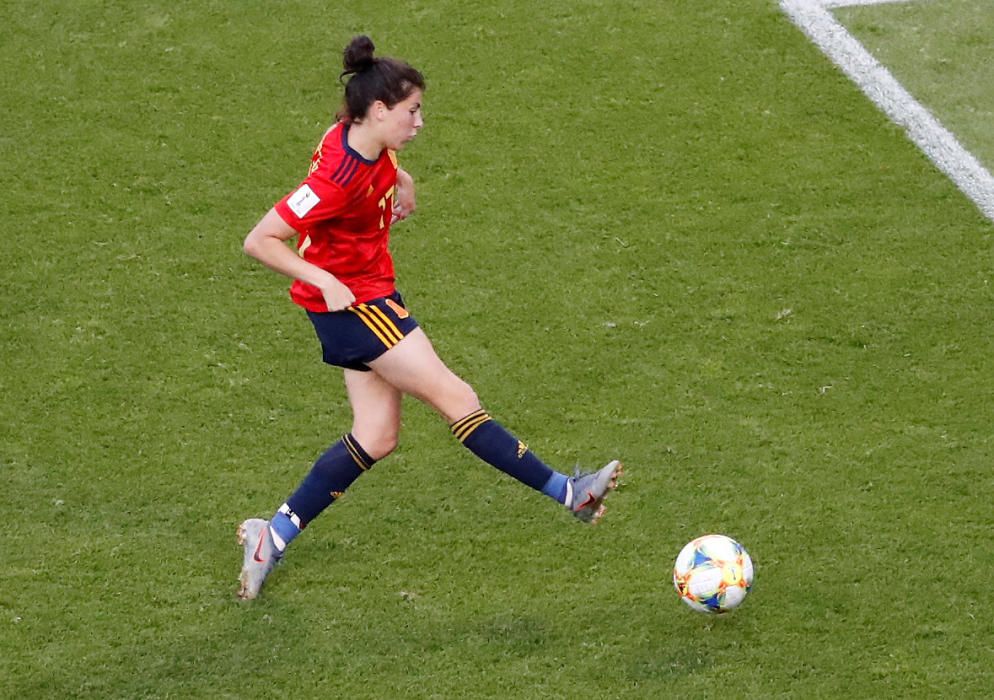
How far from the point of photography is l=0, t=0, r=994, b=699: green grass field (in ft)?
18.4

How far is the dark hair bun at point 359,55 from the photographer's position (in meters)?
5.27

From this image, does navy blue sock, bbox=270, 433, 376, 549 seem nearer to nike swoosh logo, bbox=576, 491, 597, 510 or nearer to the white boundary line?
nike swoosh logo, bbox=576, 491, 597, 510

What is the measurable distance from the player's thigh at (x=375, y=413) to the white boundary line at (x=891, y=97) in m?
3.91

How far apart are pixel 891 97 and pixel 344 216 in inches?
188

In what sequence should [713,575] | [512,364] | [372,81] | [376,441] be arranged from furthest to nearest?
→ [512,364]
[376,441]
[713,575]
[372,81]

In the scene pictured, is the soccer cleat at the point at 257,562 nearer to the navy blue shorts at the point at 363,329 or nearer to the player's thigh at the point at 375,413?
the player's thigh at the point at 375,413

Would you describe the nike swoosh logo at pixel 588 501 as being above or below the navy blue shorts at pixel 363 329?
below

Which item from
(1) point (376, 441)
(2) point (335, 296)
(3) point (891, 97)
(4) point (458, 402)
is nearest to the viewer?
(2) point (335, 296)

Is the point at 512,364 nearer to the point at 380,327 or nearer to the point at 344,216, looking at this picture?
the point at 380,327

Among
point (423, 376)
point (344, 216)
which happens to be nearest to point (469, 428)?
point (423, 376)

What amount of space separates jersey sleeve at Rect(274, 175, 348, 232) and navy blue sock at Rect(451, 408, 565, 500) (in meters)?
0.93

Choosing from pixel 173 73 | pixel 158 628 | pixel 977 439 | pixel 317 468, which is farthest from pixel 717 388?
pixel 173 73

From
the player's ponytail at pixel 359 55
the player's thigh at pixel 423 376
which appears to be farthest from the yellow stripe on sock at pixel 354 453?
the player's ponytail at pixel 359 55

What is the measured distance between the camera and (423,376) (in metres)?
5.52
